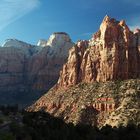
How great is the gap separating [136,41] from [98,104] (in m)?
34.0

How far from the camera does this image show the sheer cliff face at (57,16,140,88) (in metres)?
166

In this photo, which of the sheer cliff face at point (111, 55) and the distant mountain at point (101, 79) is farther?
the sheer cliff face at point (111, 55)

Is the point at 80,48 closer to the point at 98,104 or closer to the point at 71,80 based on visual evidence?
the point at 71,80

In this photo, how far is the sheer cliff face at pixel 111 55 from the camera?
543 ft

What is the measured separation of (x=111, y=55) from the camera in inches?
6550

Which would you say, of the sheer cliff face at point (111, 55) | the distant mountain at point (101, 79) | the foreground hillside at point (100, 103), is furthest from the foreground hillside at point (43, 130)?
the sheer cliff face at point (111, 55)

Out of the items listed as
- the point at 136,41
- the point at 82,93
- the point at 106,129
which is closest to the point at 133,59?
the point at 136,41

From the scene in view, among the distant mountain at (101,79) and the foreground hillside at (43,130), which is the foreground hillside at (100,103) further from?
the foreground hillside at (43,130)

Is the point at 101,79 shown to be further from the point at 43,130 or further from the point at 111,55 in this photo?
the point at 43,130

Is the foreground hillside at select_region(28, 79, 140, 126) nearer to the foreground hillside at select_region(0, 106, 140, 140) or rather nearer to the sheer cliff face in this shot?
the sheer cliff face

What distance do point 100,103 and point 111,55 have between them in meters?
24.4

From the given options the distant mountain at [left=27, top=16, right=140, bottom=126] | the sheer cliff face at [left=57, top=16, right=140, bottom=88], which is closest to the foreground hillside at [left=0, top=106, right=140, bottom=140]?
the distant mountain at [left=27, top=16, right=140, bottom=126]

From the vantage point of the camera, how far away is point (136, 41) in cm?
17188

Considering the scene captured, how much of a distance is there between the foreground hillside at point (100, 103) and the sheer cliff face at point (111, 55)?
473cm
